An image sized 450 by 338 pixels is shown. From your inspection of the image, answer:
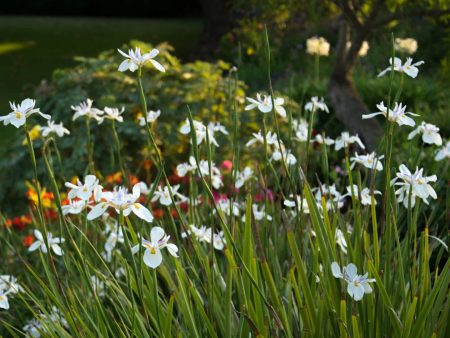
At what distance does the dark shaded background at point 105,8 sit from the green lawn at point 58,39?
93 cm

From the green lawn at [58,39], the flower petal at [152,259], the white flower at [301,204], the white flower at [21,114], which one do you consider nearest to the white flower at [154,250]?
the flower petal at [152,259]

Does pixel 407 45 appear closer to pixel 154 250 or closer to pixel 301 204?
pixel 301 204

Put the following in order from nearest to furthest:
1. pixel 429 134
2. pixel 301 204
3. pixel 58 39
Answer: pixel 301 204, pixel 429 134, pixel 58 39

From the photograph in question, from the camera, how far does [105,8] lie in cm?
1920

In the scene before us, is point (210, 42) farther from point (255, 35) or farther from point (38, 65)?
point (255, 35)

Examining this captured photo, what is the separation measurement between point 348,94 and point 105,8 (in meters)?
14.7

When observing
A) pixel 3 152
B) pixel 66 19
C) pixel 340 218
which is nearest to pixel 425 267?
pixel 340 218

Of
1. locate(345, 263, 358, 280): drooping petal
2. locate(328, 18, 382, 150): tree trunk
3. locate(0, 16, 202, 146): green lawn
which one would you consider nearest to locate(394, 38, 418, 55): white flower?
locate(328, 18, 382, 150): tree trunk

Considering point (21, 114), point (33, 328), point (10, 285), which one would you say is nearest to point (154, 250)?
point (21, 114)

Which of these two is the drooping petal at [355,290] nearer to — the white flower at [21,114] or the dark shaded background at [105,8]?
the white flower at [21,114]

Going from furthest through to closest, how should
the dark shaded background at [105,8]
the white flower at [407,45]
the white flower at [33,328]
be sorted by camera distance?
the dark shaded background at [105,8] < the white flower at [407,45] < the white flower at [33,328]

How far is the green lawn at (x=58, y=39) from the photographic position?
454 inches

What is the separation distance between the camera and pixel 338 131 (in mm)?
5836

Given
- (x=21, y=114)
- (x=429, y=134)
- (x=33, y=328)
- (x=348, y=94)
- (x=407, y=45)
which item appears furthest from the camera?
(x=407, y=45)
